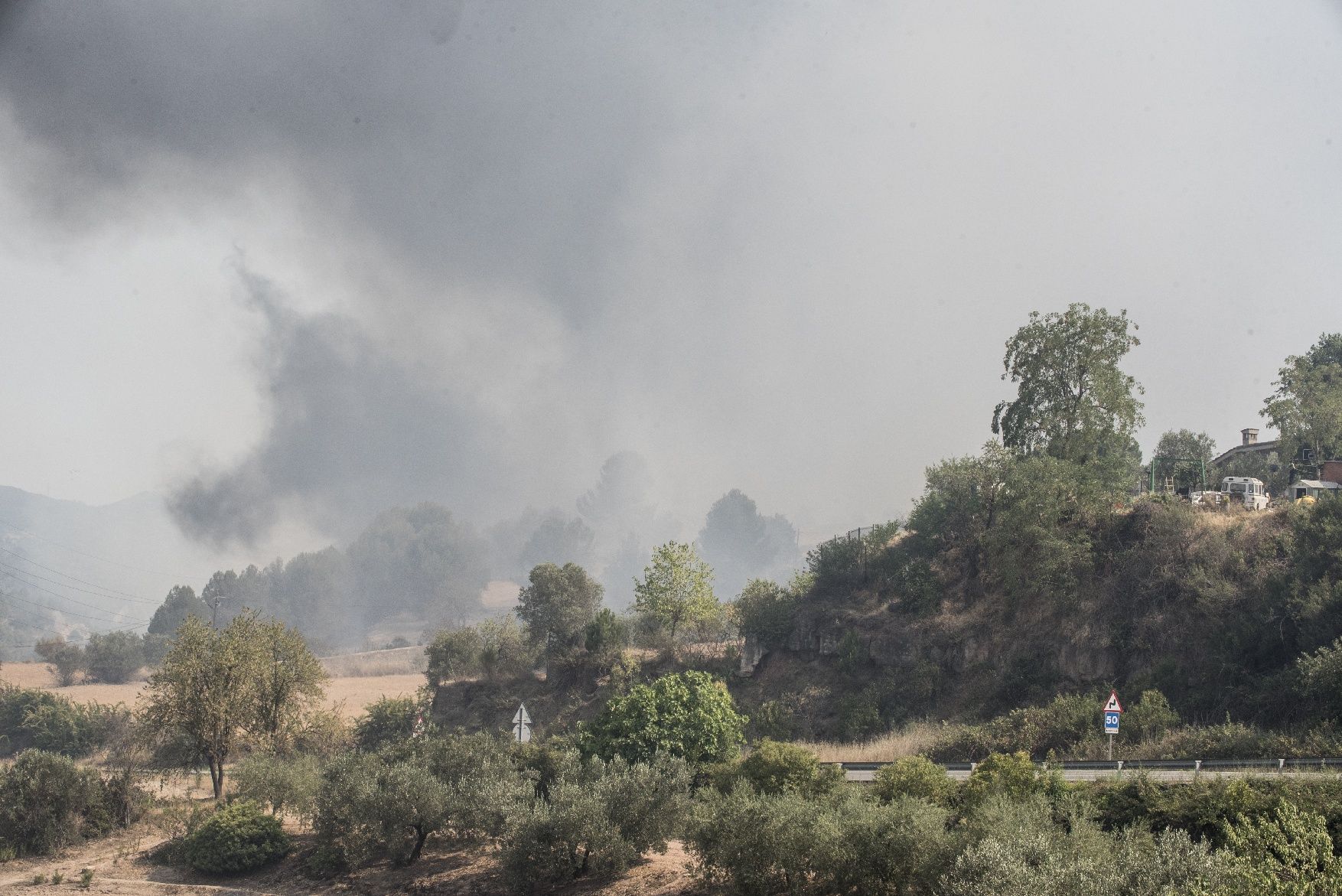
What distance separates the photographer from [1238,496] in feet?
147

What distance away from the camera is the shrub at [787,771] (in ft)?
79.1

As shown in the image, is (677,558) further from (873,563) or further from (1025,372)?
(1025,372)

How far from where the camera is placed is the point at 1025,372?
47438 mm

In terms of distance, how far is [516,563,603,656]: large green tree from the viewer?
64.9m

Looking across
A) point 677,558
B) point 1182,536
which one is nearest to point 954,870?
point 1182,536

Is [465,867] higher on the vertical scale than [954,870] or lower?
lower

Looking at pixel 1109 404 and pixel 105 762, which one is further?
pixel 105 762

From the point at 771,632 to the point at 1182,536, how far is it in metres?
21.7

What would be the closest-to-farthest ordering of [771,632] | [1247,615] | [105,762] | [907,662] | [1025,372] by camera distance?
[1247,615] → [907,662] → [1025,372] → [771,632] → [105,762]

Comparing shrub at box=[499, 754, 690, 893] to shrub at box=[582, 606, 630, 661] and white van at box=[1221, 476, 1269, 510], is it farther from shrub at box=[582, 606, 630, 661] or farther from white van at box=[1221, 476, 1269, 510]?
white van at box=[1221, 476, 1269, 510]

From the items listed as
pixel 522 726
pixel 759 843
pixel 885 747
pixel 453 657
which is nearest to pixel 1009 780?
pixel 759 843

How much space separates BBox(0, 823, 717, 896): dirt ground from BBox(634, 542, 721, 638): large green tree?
3139cm

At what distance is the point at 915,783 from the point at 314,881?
1796 centimetres

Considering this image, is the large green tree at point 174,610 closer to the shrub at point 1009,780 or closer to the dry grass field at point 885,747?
the dry grass field at point 885,747
